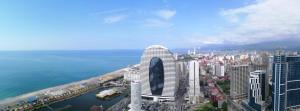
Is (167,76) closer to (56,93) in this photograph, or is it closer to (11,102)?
(56,93)

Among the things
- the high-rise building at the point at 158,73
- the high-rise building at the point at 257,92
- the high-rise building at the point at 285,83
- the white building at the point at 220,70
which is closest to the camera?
the high-rise building at the point at 285,83

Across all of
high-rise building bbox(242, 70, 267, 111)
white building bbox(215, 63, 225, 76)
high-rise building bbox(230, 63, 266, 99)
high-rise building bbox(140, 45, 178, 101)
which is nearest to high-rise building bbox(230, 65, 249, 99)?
high-rise building bbox(230, 63, 266, 99)

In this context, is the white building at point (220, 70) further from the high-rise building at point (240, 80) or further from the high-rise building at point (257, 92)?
the high-rise building at point (257, 92)

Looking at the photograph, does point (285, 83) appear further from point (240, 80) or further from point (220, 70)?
point (220, 70)

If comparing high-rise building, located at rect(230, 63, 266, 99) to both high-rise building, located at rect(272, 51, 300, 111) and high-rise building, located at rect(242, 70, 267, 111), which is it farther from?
high-rise building, located at rect(272, 51, 300, 111)

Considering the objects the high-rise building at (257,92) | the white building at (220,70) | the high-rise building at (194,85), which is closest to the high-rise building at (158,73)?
the high-rise building at (194,85)

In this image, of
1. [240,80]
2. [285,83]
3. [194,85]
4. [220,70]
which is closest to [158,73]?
[194,85]
